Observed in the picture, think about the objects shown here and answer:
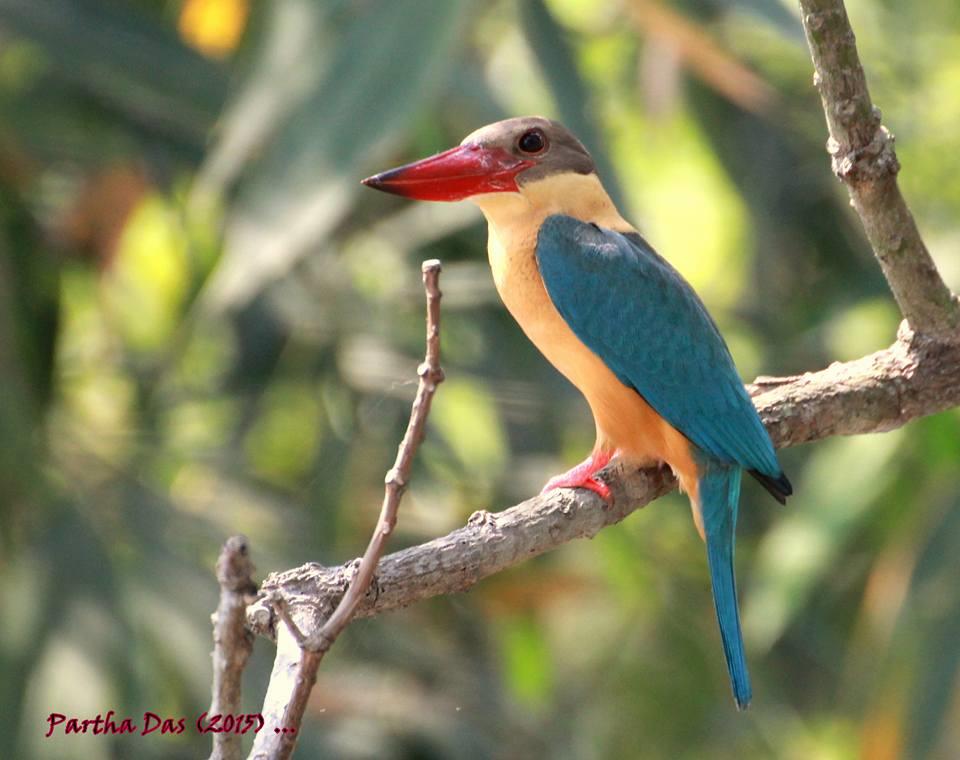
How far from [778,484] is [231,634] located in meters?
1.52

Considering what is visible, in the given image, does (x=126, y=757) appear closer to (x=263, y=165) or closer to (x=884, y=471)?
(x=263, y=165)

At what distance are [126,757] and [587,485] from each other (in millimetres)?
2236

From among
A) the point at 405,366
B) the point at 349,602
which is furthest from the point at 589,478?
the point at 405,366

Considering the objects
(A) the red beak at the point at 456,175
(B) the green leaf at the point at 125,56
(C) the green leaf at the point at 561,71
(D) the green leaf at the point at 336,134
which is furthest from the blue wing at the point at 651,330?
(B) the green leaf at the point at 125,56

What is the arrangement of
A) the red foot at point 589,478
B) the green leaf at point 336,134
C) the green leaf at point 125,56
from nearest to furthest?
the red foot at point 589,478, the green leaf at point 336,134, the green leaf at point 125,56

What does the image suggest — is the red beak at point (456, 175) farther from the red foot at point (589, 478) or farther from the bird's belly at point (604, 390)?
the red foot at point (589, 478)

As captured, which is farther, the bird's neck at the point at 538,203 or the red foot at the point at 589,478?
the bird's neck at the point at 538,203

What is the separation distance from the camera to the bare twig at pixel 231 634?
4.15 feet

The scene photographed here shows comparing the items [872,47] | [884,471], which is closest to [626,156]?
[872,47]

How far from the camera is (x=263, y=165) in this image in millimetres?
3660

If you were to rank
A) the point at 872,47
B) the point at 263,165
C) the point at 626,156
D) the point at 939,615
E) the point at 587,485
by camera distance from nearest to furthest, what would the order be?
the point at 587,485 < the point at 263,165 < the point at 939,615 < the point at 872,47 < the point at 626,156

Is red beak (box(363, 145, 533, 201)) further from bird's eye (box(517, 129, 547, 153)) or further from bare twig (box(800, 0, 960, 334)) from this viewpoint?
bare twig (box(800, 0, 960, 334))

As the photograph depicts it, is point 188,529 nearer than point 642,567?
Yes

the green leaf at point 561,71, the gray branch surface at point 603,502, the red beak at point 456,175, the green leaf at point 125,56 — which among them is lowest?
the gray branch surface at point 603,502
